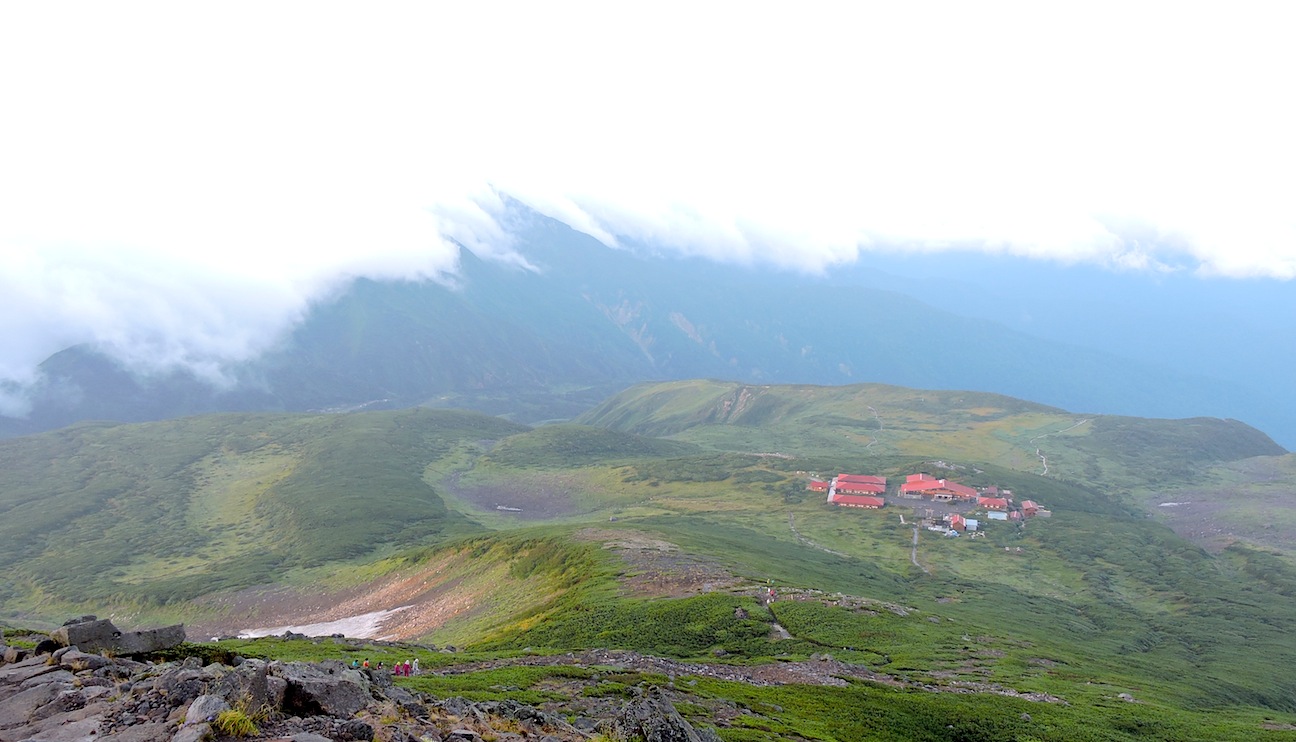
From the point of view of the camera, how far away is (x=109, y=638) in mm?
22859

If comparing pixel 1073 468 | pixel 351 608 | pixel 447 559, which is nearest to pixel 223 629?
pixel 351 608

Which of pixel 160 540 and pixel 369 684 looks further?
pixel 160 540

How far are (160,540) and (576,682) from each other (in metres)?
147

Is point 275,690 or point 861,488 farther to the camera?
point 861,488

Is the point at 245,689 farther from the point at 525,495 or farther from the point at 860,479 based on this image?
the point at 525,495

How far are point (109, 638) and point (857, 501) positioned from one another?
132227mm

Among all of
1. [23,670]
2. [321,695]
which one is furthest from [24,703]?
[321,695]

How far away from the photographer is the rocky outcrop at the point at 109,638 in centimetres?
2212

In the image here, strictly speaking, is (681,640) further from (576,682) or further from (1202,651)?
(1202,651)

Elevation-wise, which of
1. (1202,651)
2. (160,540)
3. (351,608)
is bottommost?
(160,540)

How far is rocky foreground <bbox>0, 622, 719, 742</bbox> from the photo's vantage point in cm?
1518

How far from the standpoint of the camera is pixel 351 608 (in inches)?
3413

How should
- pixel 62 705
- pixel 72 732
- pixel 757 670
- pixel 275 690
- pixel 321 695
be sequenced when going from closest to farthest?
pixel 72 732
pixel 62 705
pixel 275 690
pixel 321 695
pixel 757 670

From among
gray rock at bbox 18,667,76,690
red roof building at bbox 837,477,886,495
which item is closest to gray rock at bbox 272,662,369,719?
gray rock at bbox 18,667,76,690
